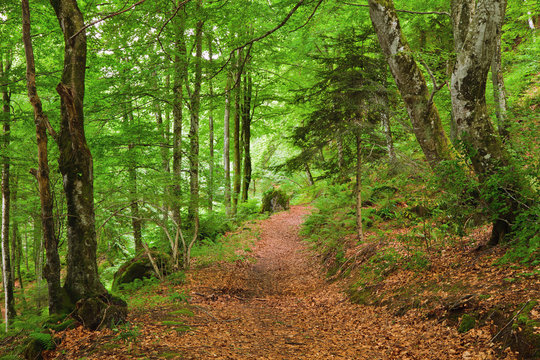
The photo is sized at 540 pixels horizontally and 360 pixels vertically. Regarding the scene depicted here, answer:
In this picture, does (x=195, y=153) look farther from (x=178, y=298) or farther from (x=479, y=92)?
(x=479, y=92)

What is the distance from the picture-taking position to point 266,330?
222 inches

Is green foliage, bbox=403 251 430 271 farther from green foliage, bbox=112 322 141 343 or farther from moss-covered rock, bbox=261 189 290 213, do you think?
moss-covered rock, bbox=261 189 290 213

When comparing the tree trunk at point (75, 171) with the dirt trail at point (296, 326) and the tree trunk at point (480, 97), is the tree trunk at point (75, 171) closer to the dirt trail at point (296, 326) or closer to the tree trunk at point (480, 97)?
the dirt trail at point (296, 326)

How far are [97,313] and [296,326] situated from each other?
3378 mm

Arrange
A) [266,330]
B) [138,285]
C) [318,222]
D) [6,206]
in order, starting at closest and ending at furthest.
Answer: [266,330] < [138,285] < [6,206] < [318,222]


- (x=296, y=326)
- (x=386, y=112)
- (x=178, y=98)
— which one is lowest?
(x=296, y=326)

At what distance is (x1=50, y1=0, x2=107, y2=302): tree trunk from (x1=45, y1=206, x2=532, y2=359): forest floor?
30.6 inches

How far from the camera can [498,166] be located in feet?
15.3

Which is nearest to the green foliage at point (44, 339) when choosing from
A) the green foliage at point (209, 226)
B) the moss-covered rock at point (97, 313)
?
the moss-covered rock at point (97, 313)

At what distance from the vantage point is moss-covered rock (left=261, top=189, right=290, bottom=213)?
21375 millimetres

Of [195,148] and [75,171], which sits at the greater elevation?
[195,148]

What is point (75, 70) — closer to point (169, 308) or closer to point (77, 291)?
point (77, 291)

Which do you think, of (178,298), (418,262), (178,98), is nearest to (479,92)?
(418,262)

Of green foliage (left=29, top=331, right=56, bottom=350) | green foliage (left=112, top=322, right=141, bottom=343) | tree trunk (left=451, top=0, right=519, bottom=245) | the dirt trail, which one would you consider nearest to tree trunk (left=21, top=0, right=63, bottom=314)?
green foliage (left=29, top=331, right=56, bottom=350)
